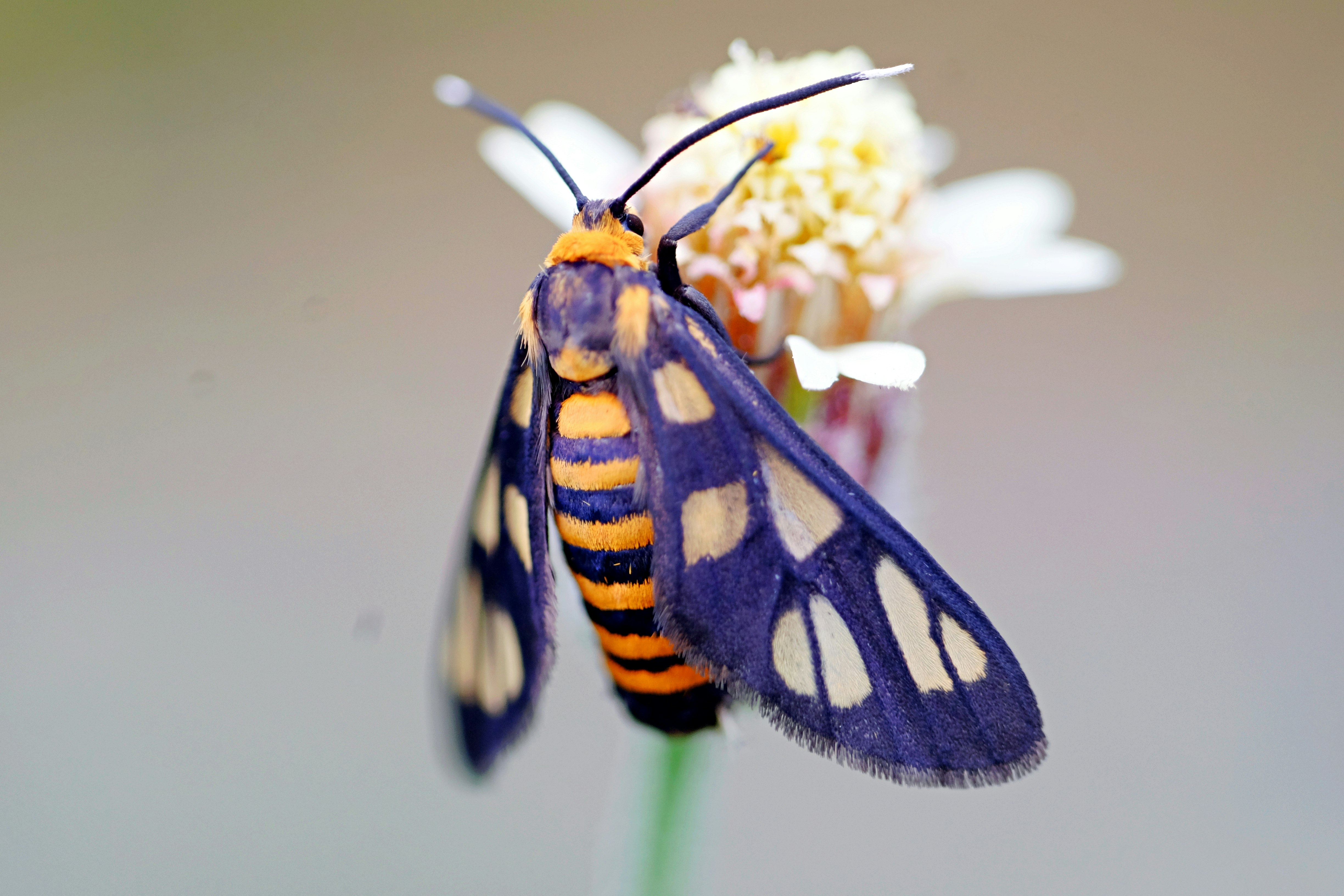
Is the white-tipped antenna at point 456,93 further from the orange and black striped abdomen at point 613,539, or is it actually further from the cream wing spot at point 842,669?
the cream wing spot at point 842,669

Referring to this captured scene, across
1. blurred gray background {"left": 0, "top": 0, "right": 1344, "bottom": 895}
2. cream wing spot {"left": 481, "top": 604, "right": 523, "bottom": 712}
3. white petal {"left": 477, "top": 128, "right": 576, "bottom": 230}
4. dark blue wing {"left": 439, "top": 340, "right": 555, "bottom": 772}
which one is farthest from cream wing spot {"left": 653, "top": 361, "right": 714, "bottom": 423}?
blurred gray background {"left": 0, "top": 0, "right": 1344, "bottom": 895}

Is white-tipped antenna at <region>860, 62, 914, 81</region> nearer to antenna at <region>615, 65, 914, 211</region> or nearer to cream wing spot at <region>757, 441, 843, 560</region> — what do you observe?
antenna at <region>615, 65, 914, 211</region>

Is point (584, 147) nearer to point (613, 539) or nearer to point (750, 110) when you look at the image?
point (750, 110)

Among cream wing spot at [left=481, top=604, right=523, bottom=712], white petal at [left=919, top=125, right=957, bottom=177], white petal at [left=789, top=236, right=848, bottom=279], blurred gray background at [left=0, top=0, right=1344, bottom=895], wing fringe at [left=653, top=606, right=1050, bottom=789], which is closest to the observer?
wing fringe at [left=653, top=606, right=1050, bottom=789]

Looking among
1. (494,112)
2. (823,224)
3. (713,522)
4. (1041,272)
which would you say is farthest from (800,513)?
(1041,272)

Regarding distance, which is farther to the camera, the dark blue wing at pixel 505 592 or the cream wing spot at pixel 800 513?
the dark blue wing at pixel 505 592

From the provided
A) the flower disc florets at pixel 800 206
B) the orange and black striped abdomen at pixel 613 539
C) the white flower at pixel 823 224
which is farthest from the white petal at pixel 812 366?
the orange and black striped abdomen at pixel 613 539
